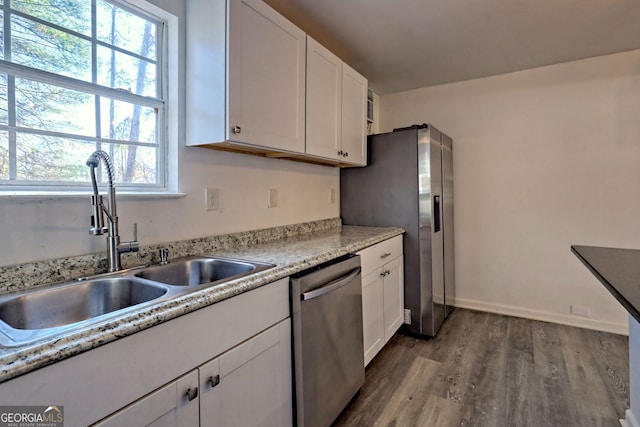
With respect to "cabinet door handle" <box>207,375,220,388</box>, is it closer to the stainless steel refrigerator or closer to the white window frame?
the white window frame

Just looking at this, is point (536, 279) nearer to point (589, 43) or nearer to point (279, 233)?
point (589, 43)

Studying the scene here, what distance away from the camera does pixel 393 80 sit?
10.3 ft

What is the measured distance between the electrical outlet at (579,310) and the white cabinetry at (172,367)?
9.11ft

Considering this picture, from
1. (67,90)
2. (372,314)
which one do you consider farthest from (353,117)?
(67,90)

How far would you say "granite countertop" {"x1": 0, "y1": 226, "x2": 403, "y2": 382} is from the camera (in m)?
0.61

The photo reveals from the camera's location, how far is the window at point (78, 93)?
1114 millimetres

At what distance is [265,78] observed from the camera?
158cm

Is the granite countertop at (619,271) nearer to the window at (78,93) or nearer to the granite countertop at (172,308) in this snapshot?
the granite countertop at (172,308)

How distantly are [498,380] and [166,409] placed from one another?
197 centimetres

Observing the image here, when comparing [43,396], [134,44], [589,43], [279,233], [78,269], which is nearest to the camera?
[43,396]

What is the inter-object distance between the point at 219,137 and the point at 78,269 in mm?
742

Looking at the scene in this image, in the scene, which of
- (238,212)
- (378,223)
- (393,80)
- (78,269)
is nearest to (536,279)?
(378,223)

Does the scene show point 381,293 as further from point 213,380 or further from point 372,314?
point 213,380

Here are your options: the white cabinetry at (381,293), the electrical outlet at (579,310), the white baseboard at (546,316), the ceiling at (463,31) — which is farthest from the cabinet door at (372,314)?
the electrical outlet at (579,310)
